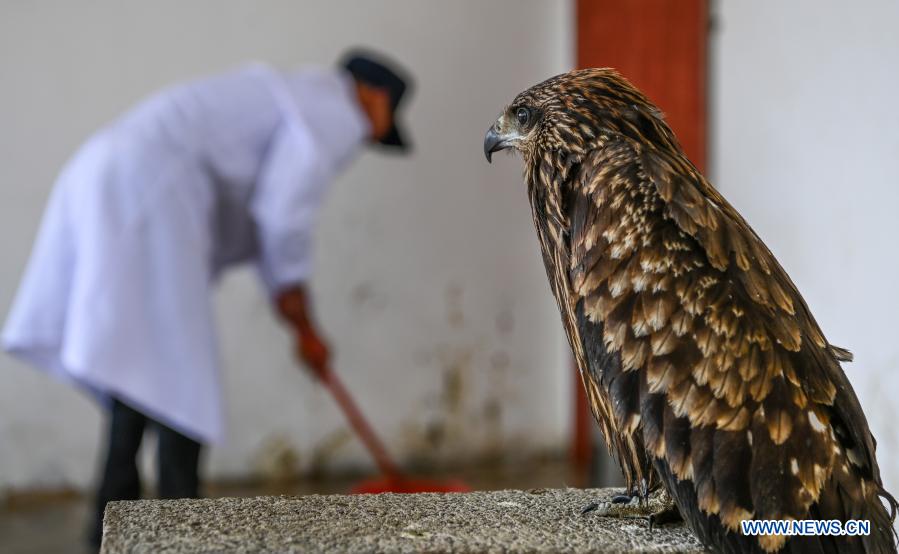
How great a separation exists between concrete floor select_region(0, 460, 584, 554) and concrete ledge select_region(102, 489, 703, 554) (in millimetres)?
2273

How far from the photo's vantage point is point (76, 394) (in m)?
4.89

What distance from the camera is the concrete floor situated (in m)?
4.30

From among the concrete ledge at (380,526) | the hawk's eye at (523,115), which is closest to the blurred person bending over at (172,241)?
the concrete ledge at (380,526)

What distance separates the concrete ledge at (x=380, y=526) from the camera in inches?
58.7

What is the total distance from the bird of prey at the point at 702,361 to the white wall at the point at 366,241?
12.2ft

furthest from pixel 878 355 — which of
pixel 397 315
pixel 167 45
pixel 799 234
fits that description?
pixel 167 45

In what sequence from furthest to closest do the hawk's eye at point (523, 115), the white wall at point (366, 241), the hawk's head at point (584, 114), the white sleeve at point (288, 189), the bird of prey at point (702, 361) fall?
the white wall at point (366, 241)
the white sleeve at point (288, 189)
the hawk's eye at point (523, 115)
the hawk's head at point (584, 114)
the bird of prey at point (702, 361)

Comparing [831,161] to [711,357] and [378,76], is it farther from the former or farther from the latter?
[711,357]

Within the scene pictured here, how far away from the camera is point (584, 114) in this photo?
1661mm

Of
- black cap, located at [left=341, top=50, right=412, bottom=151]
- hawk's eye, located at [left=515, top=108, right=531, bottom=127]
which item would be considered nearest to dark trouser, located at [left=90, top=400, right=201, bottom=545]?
black cap, located at [left=341, top=50, right=412, bottom=151]

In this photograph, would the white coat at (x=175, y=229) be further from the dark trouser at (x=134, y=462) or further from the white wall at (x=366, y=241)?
the white wall at (x=366, y=241)

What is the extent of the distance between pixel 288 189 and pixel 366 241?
1.88 metres

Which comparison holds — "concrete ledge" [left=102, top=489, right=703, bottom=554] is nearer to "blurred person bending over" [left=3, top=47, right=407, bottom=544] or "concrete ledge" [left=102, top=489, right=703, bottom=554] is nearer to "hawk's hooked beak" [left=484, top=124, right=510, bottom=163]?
"hawk's hooked beak" [left=484, top=124, right=510, bottom=163]

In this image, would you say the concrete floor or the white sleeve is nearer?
the white sleeve
